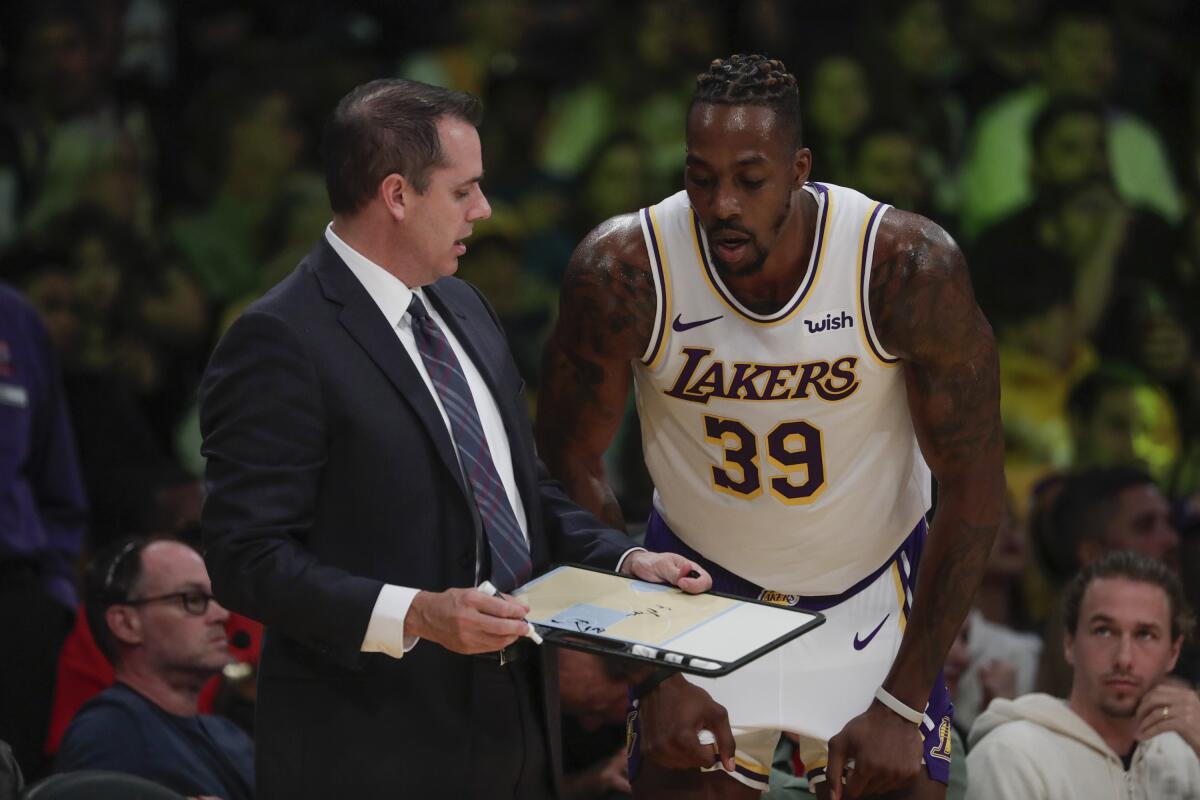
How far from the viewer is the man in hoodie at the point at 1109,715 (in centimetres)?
411

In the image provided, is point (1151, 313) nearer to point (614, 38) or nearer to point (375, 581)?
point (614, 38)

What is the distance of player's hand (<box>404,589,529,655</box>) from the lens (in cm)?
261

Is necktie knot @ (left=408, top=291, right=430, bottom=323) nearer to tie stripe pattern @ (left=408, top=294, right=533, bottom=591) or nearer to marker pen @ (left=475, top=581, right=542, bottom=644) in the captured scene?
tie stripe pattern @ (left=408, top=294, right=533, bottom=591)

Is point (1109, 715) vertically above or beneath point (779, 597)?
beneath

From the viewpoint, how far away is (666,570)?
3020 millimetres

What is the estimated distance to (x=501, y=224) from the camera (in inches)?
288

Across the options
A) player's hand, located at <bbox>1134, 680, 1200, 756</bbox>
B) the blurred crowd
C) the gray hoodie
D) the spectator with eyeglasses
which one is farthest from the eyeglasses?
player's hand, located at <bbox>1134, 680, 1200, 756</bbox>

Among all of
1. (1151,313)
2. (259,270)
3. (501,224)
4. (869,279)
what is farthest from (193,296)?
(869,279)

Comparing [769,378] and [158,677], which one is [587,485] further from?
[158,677]

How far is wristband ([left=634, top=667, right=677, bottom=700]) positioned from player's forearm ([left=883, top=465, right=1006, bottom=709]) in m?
0.42

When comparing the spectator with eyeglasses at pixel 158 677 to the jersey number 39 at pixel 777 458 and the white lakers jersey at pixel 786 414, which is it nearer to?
the white lakers jersey at pixel 786 414

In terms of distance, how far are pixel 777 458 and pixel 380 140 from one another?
0.98 meters

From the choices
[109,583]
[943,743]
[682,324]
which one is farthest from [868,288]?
[109,583]

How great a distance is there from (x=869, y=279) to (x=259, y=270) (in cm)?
449
